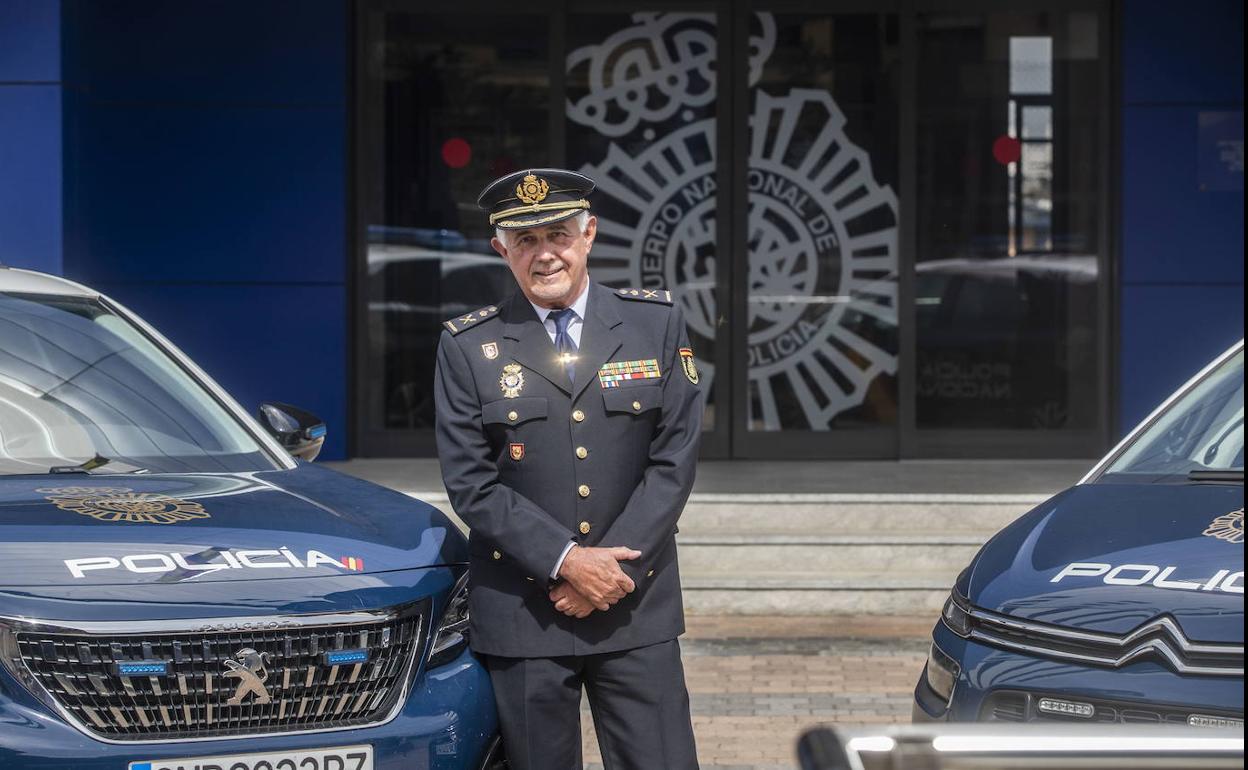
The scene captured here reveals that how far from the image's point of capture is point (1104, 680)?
358 centimetres

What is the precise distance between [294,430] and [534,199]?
1431 millimetres

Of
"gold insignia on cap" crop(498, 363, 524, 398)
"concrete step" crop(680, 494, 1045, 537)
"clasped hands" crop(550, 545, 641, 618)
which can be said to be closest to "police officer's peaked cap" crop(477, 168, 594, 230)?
"gold insignia on cap" crop(498, 363, 524, 398)

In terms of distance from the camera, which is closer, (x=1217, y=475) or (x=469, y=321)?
(x=469, y=321)

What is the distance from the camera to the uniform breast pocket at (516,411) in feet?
13.0

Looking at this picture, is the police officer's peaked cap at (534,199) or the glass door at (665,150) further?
the glass door at (665,150)

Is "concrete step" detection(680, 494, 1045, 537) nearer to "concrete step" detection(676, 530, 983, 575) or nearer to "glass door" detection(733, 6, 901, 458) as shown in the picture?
"concrete step" detection(676, 530, 983, 575)

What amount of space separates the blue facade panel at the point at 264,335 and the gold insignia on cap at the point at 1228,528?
730 cm

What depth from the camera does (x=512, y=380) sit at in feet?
13.1

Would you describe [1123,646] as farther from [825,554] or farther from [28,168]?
[28,168]

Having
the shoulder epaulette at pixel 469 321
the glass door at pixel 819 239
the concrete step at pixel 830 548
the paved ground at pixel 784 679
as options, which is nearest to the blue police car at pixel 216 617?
the shoulder epaulette at pixel 469 321

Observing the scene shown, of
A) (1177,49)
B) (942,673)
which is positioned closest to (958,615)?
(942,673)

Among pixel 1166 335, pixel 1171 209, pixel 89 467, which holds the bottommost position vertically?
pixel 89 467

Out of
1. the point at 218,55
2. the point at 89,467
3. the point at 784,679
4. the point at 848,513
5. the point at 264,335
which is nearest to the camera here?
the point at 89,467

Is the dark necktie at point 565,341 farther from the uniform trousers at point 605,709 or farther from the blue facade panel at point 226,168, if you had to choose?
the blue facade panel at point 226,168
